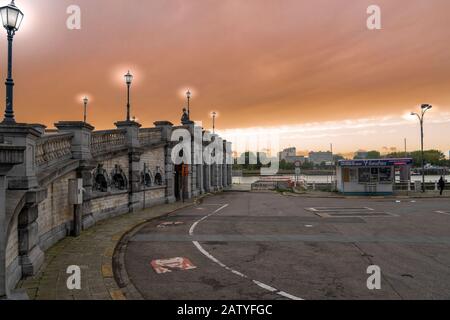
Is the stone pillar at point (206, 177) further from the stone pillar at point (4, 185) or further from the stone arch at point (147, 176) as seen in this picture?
the stone pillar at point (4, 185)

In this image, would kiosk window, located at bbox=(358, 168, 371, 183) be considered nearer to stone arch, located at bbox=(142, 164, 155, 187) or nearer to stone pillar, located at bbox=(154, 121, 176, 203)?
stone pillar, located at bbox=(154, 121, 176, 203)

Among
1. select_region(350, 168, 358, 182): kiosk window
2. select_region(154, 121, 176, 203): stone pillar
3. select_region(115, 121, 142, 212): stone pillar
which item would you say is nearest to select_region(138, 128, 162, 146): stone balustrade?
select_region(154, 121, 176, 203): stone pillar

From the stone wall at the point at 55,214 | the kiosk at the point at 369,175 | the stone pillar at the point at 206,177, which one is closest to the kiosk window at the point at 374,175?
the kiosk at the point at 369,175

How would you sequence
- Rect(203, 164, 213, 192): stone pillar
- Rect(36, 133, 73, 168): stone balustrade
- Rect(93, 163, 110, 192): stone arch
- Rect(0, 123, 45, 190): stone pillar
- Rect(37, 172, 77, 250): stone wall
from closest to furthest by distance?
Rect(0, 123, 45, 190): stone pillar
Rect(36, 133, 73, 168): stone balustrade
Rect(37, 172, 77, 250): stone wall
Rect(93, 163, 110, 192): stone arch
Rect(203, 164, 213, 192): stone pillar

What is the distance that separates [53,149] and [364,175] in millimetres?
27492

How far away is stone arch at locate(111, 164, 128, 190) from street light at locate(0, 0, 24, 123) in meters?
9.70

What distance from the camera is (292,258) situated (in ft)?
31.2

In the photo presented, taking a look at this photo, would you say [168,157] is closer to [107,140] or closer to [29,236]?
[107,140]

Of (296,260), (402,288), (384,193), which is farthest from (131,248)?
(384,193)

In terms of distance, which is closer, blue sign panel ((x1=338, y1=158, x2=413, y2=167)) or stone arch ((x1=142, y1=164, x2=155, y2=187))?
stone arch ((x1=142, y1=164, x2=155, y2=187))

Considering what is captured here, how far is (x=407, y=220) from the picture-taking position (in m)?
16.4

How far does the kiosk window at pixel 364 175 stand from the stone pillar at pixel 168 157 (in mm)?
17782

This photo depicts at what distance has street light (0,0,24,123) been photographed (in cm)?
758

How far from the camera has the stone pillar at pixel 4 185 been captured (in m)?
5.90
